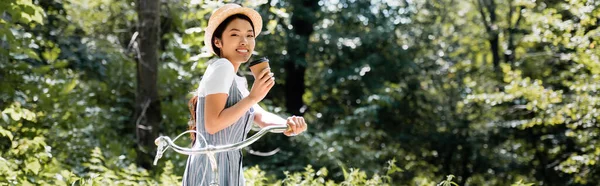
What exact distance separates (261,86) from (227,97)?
0.14m

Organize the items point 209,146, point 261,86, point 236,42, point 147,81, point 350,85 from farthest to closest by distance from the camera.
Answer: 1. point 350,85
2. point 147,81
3. point 236,42
4. point 261,86
5. point 209,146

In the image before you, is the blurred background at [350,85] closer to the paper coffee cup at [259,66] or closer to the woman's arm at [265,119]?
the woman's arm at [265,119]

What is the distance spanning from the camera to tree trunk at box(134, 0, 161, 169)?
7312 mm

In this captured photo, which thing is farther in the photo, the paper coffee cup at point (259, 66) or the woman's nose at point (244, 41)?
the woman's nose at point (244, 41)

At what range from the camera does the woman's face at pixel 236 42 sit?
10.9 ft

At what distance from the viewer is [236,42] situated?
3.32 meters

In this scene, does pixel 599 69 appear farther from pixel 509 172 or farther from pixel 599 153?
pixel 509 172

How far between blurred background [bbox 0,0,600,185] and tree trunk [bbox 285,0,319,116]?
24 mm

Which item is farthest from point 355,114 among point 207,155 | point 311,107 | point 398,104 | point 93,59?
point 207,155

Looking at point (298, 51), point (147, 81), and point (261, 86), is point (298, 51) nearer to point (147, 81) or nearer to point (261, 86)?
point (147, 81)

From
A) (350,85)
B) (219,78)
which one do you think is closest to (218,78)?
(219,78)

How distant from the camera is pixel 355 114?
1335 cm

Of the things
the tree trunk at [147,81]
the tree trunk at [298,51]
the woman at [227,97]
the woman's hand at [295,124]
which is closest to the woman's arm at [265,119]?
the woman at [227,97]

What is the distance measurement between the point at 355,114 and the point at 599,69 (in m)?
5.62
